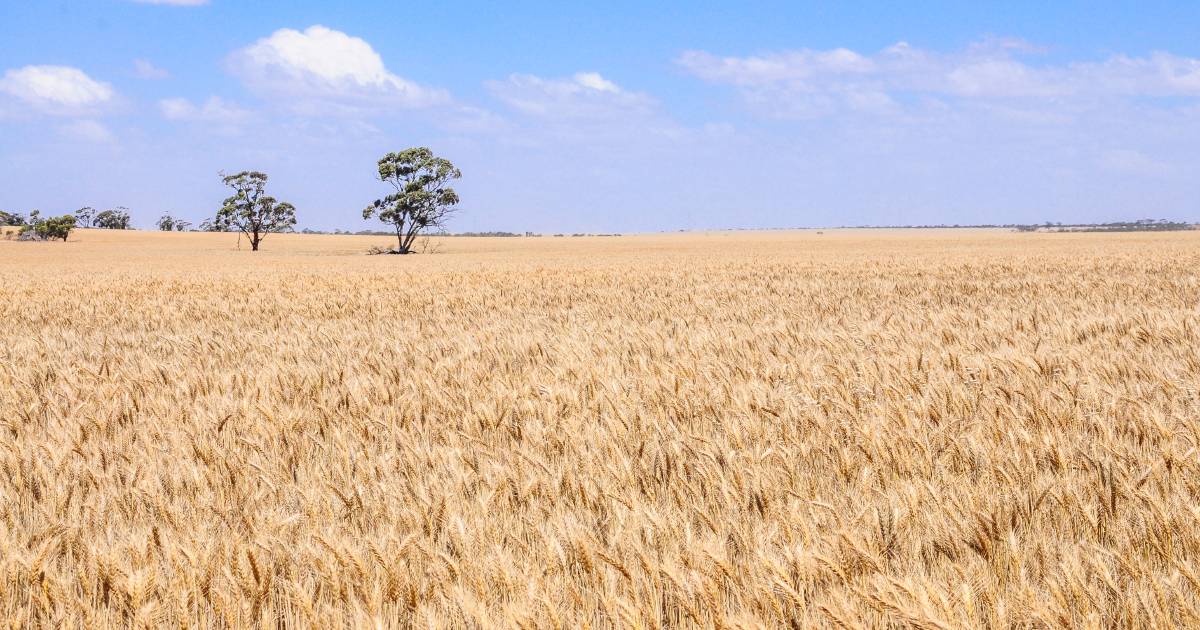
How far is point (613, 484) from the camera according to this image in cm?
299

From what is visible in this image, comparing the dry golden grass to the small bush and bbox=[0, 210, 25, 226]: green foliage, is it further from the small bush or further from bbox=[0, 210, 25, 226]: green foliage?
bbox=[0, 210, 25, 226]: green foliage

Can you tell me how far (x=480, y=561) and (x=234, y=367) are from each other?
453 cm

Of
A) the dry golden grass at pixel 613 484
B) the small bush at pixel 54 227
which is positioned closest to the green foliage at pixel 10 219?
the small bush at pixel 54 227

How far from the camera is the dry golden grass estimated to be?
6.47 ft

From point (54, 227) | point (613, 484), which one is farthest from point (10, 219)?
point (613, 484)

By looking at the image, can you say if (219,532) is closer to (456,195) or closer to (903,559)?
(903,559)

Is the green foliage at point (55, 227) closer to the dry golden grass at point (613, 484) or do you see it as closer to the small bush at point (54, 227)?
the small bush at point (54, 227)

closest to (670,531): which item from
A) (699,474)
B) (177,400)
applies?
(699,474)

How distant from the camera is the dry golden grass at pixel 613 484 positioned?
197 cm

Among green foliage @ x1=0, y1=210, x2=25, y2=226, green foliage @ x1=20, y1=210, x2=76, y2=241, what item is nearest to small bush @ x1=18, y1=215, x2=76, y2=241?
green foliage @ x1=20, y1=210, x2=76, y2=241

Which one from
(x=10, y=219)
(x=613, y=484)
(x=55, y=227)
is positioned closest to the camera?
(x=613, y=484)

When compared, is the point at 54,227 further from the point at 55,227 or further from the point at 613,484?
the point at 613,484

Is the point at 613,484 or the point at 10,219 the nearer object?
the point at 613,484

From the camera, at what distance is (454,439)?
12.1ft
